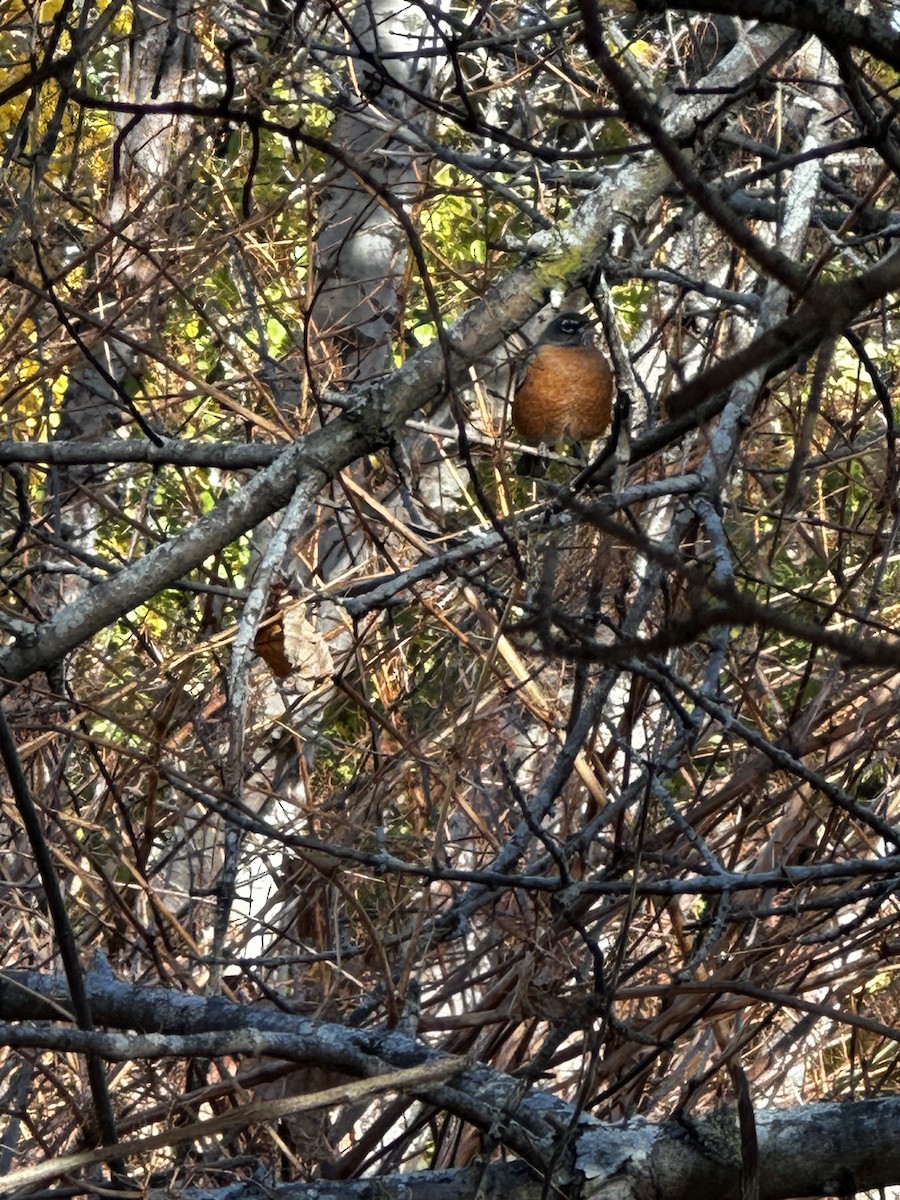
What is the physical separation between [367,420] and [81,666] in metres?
1.86

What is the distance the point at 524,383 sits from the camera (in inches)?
113

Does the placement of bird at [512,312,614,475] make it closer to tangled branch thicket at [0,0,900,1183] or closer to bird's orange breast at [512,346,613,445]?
bird's orange breast at [512,346,613,445]

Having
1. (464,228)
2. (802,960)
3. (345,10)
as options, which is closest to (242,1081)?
(802,960)

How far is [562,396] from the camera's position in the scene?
2.80 m

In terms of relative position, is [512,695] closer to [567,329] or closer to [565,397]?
[565,397]

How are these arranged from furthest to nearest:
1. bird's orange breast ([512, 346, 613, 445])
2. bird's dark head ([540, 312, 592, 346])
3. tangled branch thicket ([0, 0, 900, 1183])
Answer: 1. bird's dark head ([540, 312, 592, 346])
2. bird's orange breast ([512, 346, 613, 445])
3. tangled branch thicket ([0, 0, 900, 1183])

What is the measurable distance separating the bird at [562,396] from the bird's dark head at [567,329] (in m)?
0.05

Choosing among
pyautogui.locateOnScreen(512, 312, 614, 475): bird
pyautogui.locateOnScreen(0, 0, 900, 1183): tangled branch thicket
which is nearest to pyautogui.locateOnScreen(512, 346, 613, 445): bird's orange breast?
pyautogui.locateOnScreen(512, 312, 614, 475): bird

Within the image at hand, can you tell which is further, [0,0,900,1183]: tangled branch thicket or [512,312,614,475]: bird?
[512,312,614,475]: bird

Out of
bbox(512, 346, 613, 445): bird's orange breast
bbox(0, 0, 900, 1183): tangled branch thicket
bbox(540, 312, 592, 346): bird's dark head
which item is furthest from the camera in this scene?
bbox(540, 312, 592, 346): bird's dark head

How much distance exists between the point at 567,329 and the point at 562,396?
31 cm

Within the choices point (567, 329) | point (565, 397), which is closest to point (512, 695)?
point (565, 397)

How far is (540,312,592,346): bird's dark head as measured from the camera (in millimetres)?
2958

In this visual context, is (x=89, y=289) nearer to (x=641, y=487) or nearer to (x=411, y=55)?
(x=411, y=55)
